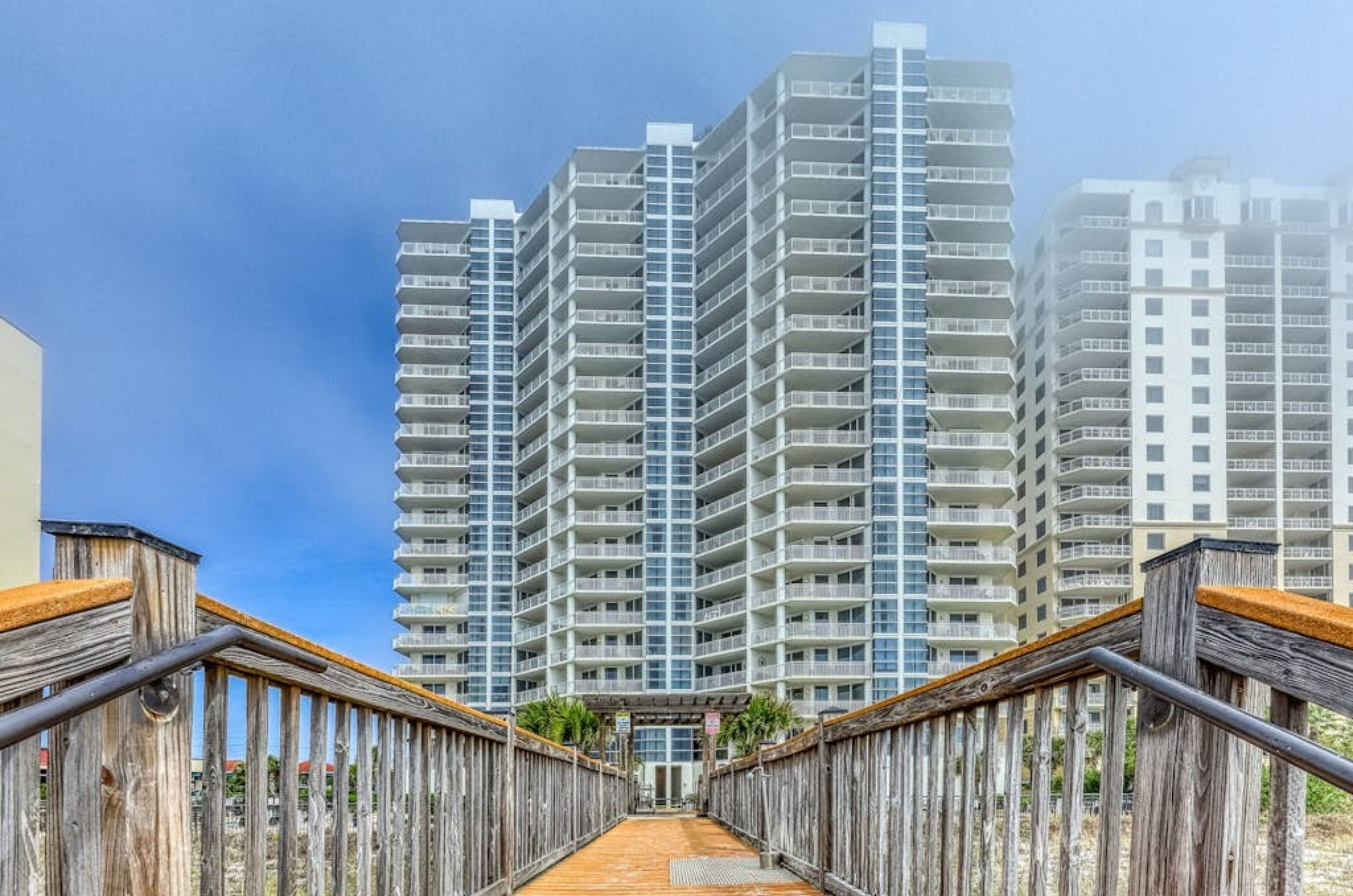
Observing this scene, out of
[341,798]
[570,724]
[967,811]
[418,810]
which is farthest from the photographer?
[570,724]

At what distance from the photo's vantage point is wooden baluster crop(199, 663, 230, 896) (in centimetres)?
173

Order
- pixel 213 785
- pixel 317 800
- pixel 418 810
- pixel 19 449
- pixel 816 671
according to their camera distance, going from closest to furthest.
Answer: pixel 213 785
pixel 317 800
pixel 418 810
pixel 19 449
pixel 816 671

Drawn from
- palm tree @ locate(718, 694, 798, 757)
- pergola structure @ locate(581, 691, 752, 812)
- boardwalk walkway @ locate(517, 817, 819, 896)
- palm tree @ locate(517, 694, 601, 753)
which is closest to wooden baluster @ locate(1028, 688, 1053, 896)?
boardwalk walkway @ locate(517, 817, 819, 896)

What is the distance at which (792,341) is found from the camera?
39.6 metres

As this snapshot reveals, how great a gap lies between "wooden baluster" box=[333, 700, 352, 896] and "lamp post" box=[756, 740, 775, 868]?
4.14 m

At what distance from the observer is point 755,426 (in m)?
40.0

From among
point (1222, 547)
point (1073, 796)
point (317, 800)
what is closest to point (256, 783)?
point (317, 800)

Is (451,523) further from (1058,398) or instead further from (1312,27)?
(1312,27)

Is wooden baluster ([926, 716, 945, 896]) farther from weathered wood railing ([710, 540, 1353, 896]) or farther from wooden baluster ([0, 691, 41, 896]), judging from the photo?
wooden baluster ([0, 691, 41, 896])

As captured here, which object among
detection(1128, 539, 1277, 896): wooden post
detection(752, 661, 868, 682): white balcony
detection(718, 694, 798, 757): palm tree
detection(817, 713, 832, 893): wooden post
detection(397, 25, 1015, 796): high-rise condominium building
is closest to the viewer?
detection(1128, 539, 1277, 896): wooden post

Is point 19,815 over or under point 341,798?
over

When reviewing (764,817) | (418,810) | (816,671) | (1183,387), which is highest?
(1183,387)

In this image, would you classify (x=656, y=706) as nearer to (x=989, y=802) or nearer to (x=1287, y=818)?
(x=989, y=802)

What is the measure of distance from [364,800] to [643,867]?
13.0ft
